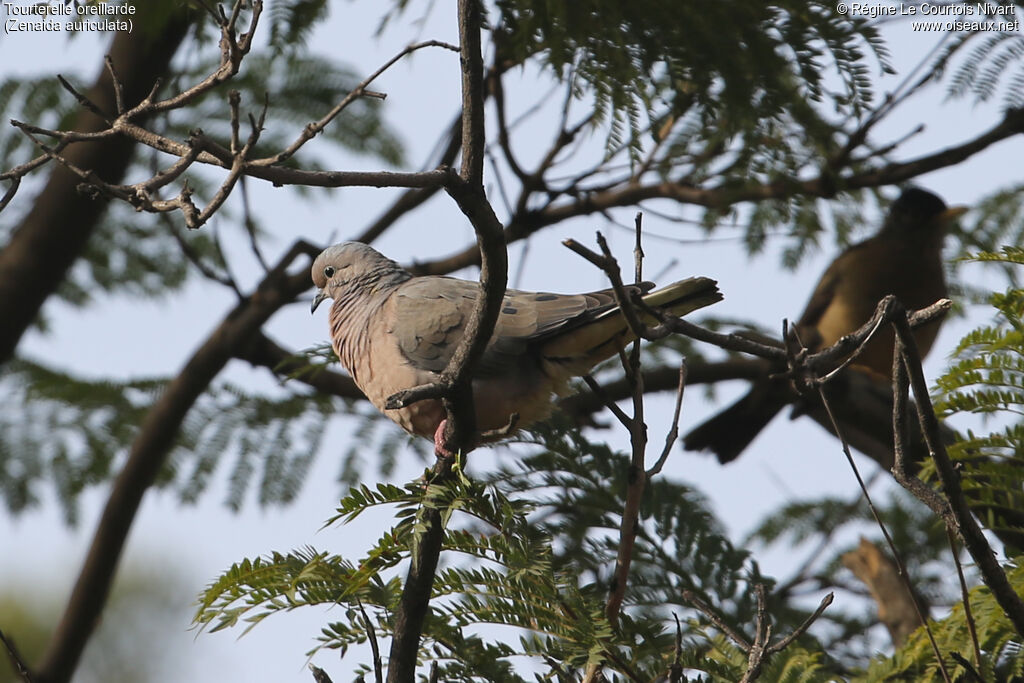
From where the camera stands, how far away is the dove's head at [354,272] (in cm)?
395

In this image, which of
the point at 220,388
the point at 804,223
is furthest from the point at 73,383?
the point at 804,223

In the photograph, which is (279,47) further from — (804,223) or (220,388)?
(804,223)

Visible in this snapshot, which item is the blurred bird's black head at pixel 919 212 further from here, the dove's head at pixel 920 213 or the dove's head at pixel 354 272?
the dove's head at pixel 354 272

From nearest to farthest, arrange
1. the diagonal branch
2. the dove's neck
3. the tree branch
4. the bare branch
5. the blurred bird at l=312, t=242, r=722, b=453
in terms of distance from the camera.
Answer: the bare branch
the diagonal branch
the blurred bird at l=312, t=242, r=722, b=453
the dove's neck
the tree branch

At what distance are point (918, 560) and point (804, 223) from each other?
2.01 m

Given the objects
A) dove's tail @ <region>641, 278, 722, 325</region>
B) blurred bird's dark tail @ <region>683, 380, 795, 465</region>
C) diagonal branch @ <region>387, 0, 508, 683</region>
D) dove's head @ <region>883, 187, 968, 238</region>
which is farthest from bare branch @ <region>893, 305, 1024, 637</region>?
dove's head @ <region>883, 187, 968, 238</region>

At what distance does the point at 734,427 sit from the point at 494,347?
10.6 feet

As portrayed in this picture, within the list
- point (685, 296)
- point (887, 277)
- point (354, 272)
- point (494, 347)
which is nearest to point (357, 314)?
point (354, 272)

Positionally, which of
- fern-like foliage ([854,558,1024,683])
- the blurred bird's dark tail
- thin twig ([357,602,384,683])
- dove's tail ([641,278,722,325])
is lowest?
thin twig ([357,602,384,683])

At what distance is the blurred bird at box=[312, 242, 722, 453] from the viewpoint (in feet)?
10.8

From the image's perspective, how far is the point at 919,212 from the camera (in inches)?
276

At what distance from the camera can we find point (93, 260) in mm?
5965

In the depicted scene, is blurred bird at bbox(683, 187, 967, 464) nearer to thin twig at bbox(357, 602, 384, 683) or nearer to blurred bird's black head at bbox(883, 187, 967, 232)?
blurred bird's black head at bbox(883, 187, 967, 232)

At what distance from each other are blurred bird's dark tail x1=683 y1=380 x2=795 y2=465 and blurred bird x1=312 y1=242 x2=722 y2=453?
2.93m
